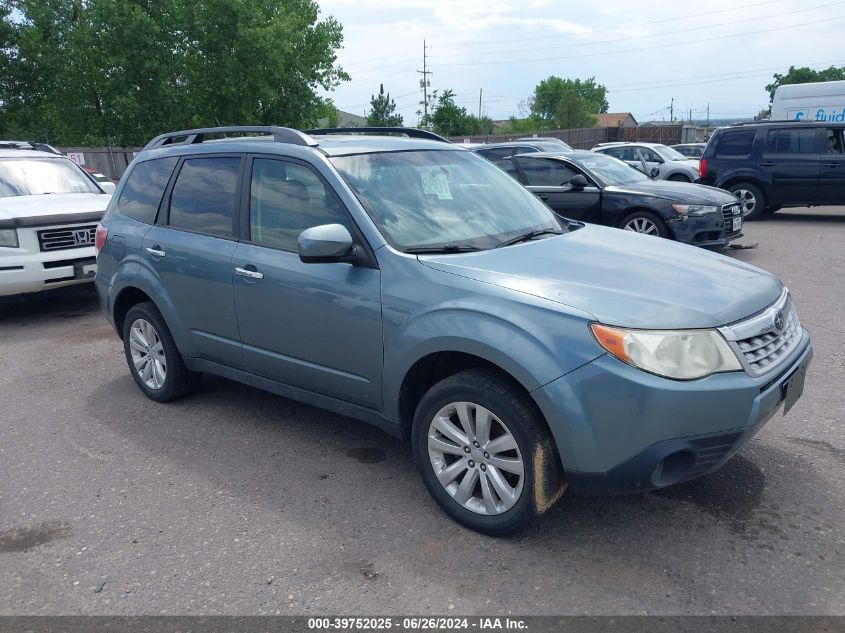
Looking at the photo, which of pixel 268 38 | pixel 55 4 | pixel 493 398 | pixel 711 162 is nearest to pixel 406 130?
pixel 493 398

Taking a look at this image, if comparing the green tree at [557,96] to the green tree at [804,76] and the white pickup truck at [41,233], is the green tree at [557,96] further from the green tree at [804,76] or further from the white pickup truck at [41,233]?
the white pickup truck at [41,233]

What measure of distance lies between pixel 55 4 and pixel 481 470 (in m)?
32.0

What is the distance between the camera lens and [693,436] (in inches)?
112

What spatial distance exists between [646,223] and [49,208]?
7207mm

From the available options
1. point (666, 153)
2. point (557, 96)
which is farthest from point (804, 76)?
point (666, 153)

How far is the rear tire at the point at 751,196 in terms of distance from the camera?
44.7 feet

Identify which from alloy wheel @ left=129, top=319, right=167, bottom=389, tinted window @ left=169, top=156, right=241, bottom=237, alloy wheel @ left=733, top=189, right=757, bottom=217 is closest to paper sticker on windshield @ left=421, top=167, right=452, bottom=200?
tinted window @ left=169, top=156, right=241, bottom=237

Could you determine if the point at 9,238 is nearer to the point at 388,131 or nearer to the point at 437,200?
the point at 388,131

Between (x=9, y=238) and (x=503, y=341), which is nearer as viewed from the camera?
(x=503, y=341)

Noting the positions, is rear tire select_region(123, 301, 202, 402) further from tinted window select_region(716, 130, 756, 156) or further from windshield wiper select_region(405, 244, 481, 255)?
tinted window select_region(716, 130, 756, 156)

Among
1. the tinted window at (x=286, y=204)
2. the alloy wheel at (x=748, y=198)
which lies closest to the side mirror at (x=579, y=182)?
the alloy wheel at (x=748, y=198)

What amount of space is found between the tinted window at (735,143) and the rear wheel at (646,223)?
533cm

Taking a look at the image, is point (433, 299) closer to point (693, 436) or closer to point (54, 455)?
point (693, 436)

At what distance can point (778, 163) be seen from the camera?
43.4 feet
